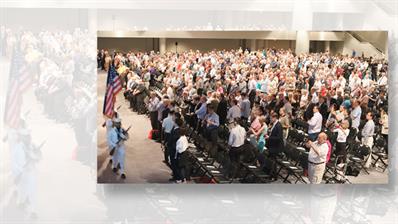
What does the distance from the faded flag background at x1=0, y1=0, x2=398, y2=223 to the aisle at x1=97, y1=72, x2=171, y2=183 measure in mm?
166

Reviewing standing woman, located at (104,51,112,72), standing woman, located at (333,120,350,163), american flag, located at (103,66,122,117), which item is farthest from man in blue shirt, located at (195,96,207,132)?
standing woman, located at (333,120,350,163)

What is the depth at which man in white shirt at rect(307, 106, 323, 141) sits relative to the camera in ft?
35.1

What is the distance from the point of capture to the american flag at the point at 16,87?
33.9ft

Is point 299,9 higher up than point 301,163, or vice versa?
point 299,9

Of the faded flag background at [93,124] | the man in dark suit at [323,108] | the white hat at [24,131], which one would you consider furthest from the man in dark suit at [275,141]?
the white hat at [24,131]

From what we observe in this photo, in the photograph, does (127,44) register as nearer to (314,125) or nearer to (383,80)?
(314,125)

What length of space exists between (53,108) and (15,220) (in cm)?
221

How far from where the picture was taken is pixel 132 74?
10.7 metres

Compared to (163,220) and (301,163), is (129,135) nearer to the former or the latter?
(163,220)

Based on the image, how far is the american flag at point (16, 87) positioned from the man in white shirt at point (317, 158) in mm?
5347

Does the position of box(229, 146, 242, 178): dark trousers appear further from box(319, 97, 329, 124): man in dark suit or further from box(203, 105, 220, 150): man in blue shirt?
box(319, 97, 329, 124): man in dark suit

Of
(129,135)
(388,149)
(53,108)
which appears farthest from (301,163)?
(53,108)

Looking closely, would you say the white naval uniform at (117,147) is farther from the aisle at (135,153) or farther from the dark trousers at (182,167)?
the dark trousers at (182,167)

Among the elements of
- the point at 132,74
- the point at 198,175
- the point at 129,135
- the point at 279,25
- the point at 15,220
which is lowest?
the point at 15,220
